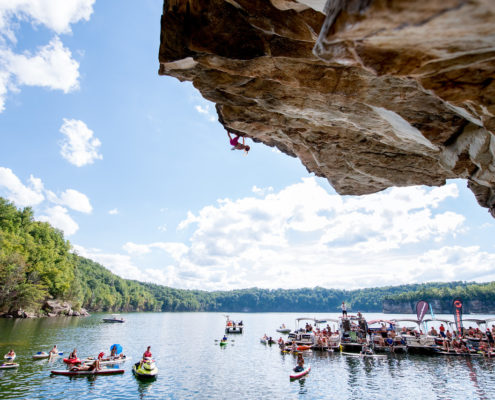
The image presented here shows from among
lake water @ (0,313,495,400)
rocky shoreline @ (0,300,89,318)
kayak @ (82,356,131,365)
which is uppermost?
rocky shoreline @ (0,300,89,318)

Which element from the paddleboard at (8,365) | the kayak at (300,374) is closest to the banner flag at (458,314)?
the kayak at (300,374)

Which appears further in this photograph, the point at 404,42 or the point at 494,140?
the point at 494,140

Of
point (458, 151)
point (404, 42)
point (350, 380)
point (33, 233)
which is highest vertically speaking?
point (33, 233)

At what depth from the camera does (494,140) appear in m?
6.94

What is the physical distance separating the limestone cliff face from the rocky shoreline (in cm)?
7326

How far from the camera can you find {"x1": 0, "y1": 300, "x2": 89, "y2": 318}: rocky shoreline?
60859mm

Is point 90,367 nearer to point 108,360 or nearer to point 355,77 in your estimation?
point 108,360

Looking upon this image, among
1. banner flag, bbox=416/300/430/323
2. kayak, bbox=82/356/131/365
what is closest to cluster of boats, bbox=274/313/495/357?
banner flag, bbox=416/300/430/323

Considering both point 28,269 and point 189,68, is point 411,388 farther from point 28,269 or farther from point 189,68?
point 28,269

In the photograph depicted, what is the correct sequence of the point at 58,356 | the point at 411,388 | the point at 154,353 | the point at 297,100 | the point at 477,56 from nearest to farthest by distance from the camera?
the point at 477,56, the point at 297,100, the point at 411,388, the point at 58,356, the point at 154,353

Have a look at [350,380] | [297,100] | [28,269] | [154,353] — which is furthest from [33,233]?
[297,100]

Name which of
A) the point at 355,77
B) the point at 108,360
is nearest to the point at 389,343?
the point at 108,360

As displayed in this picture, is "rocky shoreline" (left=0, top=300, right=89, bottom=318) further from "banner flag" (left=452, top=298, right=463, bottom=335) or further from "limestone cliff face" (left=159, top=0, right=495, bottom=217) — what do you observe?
"banner flag" (left=452, top=298, right=463, bottom=335)

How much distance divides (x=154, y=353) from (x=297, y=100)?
3388cm
